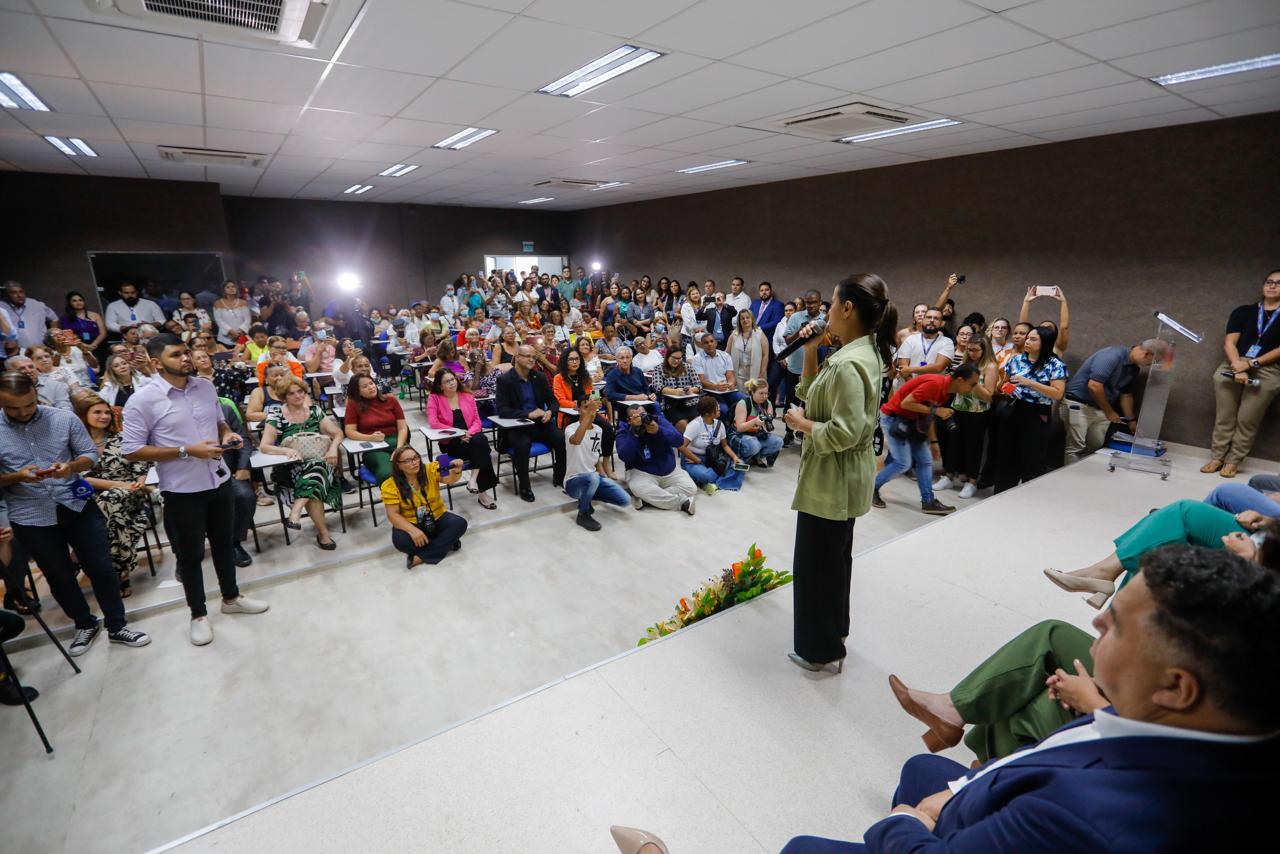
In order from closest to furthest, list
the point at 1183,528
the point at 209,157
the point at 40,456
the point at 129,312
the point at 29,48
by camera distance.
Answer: the point at 1183,528 → the point at 40,456 → the point at 29,48 → the point at 209,157 → the point at 129,312

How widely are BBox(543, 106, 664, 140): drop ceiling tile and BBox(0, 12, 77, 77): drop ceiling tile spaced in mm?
3248

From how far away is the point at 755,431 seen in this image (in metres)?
5.71

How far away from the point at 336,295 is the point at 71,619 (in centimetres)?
1044

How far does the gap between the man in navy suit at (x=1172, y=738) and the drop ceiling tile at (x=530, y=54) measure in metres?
3.35

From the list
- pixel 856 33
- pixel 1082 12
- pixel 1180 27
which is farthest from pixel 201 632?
pixel 1180 27

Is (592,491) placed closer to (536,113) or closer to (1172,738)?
(536,113)

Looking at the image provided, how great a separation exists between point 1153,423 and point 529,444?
18.2 feet

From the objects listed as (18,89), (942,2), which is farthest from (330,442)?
(942,2)

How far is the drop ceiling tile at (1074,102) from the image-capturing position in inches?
156

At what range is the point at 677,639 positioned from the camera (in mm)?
2660

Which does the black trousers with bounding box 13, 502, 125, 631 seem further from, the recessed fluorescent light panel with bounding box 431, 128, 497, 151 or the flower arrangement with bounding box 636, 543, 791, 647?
the recessed fluorescent light panel with bounding box 431, 128, 497, 151

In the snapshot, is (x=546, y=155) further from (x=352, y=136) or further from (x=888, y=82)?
(x=888, y=82)

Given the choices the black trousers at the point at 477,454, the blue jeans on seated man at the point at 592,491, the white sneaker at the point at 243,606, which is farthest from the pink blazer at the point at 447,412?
the white sneaker at the point at 243,606

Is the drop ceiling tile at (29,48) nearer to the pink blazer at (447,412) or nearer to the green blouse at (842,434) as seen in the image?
the pink blazer at (447,412)
